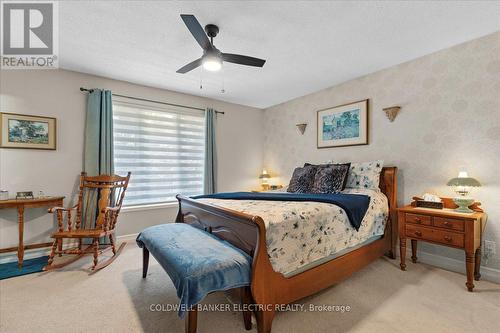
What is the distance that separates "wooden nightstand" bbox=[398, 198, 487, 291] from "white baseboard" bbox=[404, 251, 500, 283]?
0.08 meters

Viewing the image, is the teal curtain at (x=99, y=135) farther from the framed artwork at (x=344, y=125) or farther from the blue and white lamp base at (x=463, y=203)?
the blue and white lamp base at (x=463, y=203)

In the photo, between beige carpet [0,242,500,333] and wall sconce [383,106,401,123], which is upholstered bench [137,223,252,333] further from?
wall sconce [383,106,401,123]

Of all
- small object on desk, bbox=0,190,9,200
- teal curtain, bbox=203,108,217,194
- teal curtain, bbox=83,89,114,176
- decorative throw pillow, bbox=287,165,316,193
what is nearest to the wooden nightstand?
decorative throw pillow, bbox=287,165,316,193

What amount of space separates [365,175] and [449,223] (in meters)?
1.01

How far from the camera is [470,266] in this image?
215 cm

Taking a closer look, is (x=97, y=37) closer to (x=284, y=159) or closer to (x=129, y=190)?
(x=129, y=190)

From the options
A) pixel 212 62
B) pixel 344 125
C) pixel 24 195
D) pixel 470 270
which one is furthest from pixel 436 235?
pixel 24 195

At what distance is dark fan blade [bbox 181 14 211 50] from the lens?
5.50ft

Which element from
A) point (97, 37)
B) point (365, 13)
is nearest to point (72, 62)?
point (97, 37)

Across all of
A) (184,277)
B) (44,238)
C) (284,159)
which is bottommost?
(44,238)

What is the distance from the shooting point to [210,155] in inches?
172

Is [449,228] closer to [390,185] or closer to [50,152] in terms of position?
[390,185]

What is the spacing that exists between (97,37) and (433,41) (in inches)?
144

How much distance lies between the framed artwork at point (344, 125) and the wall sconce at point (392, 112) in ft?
1.02
